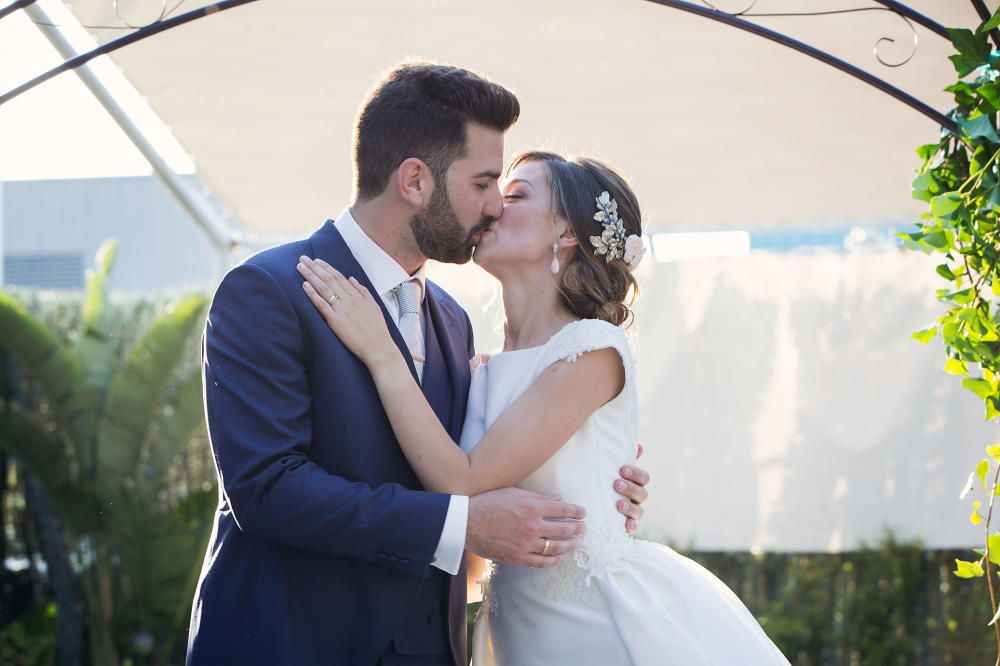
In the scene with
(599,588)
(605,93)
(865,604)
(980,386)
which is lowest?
(599,588)

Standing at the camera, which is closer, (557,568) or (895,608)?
(557,568)

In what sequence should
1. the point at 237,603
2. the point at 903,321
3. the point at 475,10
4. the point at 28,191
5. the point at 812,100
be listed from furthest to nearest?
the point at 28,191 → the point at 903,321 → the point at 812,100 → the point at 475,10 → the point at 237,603

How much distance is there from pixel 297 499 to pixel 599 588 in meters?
0.89

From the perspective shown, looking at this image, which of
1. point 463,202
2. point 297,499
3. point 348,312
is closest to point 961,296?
point 463,202

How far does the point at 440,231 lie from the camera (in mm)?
2957

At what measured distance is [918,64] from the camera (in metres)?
5.04

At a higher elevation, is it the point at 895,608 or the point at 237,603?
the point at 895,608

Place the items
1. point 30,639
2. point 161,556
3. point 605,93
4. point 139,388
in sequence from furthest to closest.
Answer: point 30,639 < point 139,388 < point 161,556 < point 605,93

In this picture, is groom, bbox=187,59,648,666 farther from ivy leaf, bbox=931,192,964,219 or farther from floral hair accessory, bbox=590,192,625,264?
ivy leaf, bbox=931,192,964,219

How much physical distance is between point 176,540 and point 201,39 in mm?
3543

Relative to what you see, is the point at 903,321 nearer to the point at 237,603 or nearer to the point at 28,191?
the point at 237,603

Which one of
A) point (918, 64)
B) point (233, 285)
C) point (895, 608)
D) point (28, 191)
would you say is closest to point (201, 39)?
point (233, 285)

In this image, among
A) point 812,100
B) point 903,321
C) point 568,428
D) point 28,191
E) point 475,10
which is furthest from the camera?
point 28,191

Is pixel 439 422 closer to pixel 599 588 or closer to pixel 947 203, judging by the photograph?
pixel 599 588
